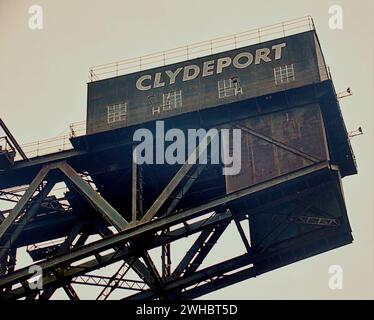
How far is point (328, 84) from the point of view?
108 feet

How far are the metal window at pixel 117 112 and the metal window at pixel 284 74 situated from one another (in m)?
6.79

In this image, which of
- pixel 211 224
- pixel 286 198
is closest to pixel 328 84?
pixel 286 198

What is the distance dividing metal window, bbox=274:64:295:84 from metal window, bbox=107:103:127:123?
6.79 metres

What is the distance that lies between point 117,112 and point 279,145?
7681mm

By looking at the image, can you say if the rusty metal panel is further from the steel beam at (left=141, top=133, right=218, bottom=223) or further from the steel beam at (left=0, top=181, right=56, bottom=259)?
the steel beam at (left=0, top=181, right=56, bottom=259)

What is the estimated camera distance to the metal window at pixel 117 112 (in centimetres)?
3547

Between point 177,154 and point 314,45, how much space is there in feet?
24.6

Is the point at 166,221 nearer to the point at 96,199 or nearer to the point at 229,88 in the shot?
the point at 96,199

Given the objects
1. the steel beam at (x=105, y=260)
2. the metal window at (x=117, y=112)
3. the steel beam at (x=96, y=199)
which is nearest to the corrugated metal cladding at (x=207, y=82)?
the metal window at (x=117, y=112)

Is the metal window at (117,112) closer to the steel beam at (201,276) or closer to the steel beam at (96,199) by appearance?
the steel beam at (96,199)
